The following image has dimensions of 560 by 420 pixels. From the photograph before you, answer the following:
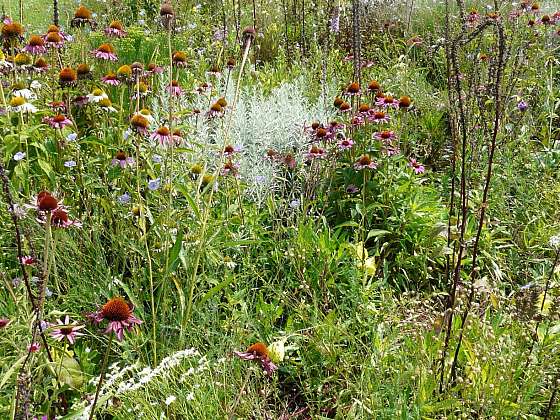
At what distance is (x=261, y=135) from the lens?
301 cm

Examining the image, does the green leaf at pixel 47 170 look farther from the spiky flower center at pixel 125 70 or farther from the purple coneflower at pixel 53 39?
the purple coneflower at pixel 53 39

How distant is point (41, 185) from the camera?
90.7 inches

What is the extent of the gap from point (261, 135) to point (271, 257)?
101 cm

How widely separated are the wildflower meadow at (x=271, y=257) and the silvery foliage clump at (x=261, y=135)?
0.02 meters

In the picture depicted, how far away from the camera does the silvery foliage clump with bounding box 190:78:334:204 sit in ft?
8.70

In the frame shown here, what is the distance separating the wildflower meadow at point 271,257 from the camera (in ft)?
4.92

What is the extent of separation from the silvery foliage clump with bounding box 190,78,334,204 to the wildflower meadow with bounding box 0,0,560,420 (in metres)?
0.02

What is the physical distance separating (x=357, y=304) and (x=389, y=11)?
4.67 metres

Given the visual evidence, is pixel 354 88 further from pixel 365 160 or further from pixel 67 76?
pixel 67 76

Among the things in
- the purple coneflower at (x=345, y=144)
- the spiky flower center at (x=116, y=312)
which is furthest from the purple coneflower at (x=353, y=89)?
the spiky flower center at (x=116, y=312)

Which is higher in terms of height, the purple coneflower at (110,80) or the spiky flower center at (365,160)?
the purple coneflower at (110,80)

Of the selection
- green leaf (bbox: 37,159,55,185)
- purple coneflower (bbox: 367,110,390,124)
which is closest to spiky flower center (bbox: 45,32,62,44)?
green leaf (bbox: 37,159,55,185)

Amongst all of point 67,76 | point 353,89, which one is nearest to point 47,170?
point 67,76

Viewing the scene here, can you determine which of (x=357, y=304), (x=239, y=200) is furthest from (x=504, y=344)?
(x=239, y=200)
